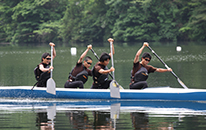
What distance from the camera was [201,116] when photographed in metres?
8.27

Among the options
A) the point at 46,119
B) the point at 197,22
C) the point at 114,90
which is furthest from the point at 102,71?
the point at 197,22

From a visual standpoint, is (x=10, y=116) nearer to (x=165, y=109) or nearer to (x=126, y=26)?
(x=165, y=109)

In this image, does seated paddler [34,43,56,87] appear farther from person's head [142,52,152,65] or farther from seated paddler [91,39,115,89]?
person's head [142,52,152,65]

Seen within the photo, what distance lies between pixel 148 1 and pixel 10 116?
3809 centimetres

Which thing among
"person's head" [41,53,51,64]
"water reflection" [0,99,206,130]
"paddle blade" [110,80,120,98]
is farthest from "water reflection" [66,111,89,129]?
"person's head" [41,53,51,64]

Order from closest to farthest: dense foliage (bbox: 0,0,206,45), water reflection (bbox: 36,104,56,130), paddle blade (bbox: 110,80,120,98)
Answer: water reflection (bbox: 36,104,56,130), paddle blade (bbox: 110,80,120,98), dense foliage (bbox: 0,0,206,45)

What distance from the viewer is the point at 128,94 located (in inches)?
402

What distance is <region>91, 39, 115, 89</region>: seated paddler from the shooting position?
32.4ft

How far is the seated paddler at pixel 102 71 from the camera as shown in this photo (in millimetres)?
9862

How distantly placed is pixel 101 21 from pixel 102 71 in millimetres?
41018

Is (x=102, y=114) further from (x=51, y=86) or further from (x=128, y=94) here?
(x=51, y=86)

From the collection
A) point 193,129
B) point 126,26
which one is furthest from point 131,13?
point 193,129

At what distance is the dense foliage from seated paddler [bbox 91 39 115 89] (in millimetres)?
32053

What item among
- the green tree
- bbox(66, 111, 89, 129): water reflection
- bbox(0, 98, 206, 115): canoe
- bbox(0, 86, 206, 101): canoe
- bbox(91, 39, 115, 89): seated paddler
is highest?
the green tree
